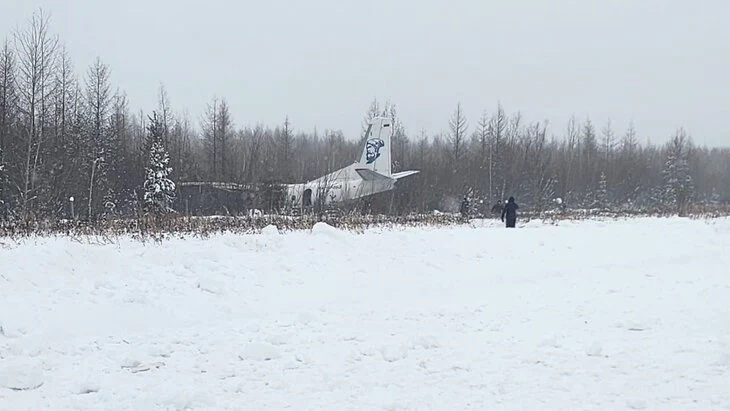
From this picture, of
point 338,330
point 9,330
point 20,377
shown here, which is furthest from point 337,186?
point 20,377

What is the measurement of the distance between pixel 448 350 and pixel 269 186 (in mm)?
21477

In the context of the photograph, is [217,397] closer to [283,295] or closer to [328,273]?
[283,295]

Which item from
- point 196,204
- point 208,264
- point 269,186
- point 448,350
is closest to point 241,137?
point 196,204

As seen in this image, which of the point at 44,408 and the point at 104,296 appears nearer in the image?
the point at 44,408

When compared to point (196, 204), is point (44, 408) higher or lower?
lower

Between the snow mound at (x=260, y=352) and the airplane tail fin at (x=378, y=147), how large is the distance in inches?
1167

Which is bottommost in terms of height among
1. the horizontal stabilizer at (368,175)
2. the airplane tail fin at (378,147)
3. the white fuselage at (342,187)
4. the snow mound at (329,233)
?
the snow mound at (329,233)

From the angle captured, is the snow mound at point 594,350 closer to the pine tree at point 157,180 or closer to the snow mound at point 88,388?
the snow mound at point 88,388

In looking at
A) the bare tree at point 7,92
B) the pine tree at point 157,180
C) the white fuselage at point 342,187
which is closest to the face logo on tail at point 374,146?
the white fuselage at point 342,187

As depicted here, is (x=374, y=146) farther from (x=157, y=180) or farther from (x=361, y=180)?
(x=157, y=180)

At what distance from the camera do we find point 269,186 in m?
27.6

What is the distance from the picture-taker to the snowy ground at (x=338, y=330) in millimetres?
5336

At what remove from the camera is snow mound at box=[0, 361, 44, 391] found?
538 centimetres

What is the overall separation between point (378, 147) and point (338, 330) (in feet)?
94.9
